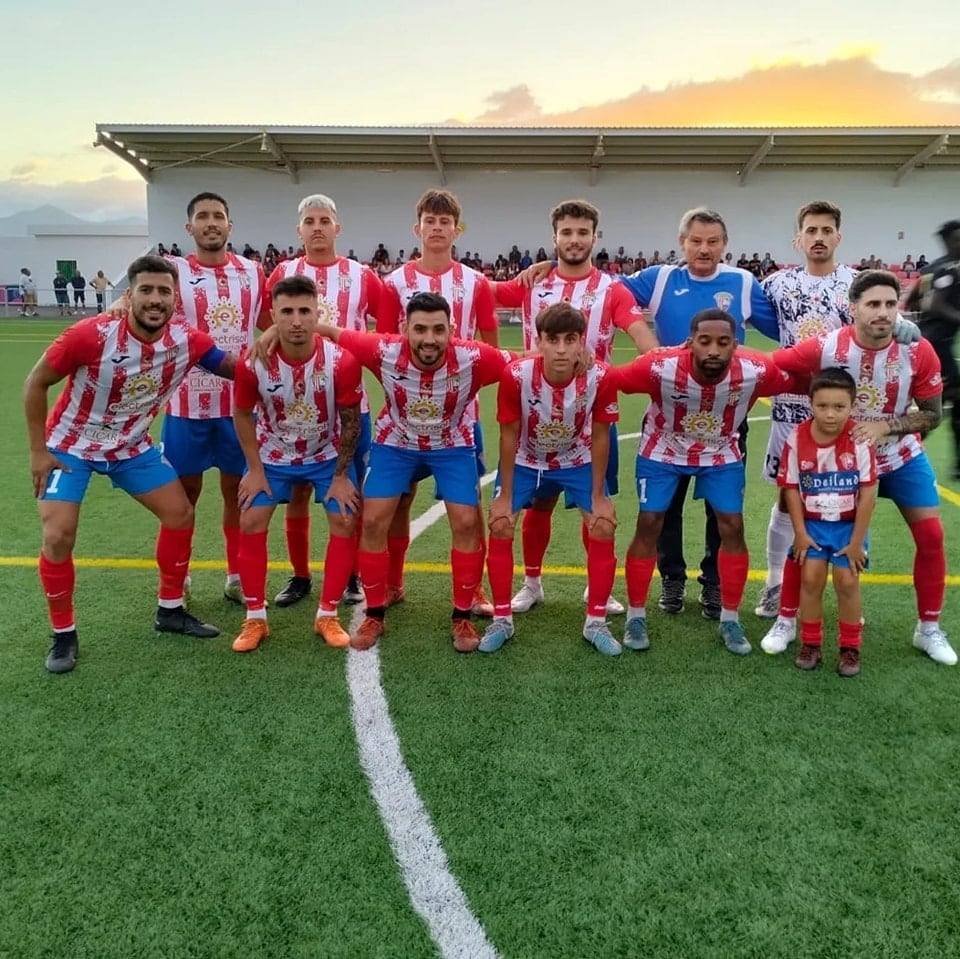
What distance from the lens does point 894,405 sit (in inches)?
146

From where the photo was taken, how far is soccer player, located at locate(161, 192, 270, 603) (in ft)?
13.9

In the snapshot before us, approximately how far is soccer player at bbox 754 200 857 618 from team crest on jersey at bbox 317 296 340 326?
2.39 metres

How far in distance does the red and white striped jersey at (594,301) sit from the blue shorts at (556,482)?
2.21 ft

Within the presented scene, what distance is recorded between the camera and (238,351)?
436cm

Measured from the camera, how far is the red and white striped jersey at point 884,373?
3.67 meters

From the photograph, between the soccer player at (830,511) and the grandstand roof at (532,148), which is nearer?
the soccer player at (830,511)

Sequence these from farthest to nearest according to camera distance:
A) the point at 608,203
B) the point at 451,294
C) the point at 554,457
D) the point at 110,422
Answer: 1. the point at 608,203
2. the point at 451,294
3. the point at 554,457
4. the point at 110,422

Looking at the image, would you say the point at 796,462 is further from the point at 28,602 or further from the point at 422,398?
the point at 28,602

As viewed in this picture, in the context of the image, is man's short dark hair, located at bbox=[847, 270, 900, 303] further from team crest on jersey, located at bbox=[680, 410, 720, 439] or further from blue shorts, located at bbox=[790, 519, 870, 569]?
blue shorts, located at bbox=[790, 519, 870, 569]

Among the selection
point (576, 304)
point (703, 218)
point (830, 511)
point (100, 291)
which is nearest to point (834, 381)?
point (830, 511)

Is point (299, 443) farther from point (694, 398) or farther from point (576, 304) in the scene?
point (694, 398)

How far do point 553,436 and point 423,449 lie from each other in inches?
26.0

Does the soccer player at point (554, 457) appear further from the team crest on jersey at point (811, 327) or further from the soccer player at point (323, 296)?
the team crest on jersey at point (811, 327)

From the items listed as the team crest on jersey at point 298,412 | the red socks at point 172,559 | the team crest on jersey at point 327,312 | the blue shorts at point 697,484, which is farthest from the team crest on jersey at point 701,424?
the red socks at point 172,559
